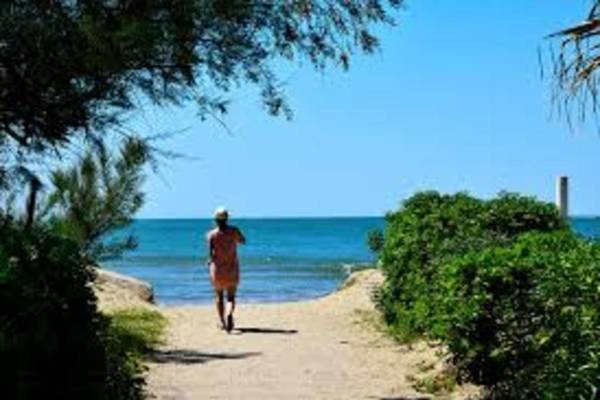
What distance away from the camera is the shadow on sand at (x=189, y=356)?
14.1 m

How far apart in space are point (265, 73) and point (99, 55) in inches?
67.1

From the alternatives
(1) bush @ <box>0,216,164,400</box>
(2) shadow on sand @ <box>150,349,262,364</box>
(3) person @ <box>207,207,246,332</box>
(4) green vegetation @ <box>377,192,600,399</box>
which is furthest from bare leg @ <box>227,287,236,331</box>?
(1) bush @ <box>0,216,164,400</box>

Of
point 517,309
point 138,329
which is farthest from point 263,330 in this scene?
point 517,309

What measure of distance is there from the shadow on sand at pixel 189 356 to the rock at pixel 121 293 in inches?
196

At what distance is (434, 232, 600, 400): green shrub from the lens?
8.20 metres

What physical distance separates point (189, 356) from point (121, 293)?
28.6 feet

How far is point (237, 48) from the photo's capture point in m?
9.43

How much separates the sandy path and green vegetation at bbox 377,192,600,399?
2.83 feet

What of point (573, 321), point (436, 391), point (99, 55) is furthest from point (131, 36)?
point (436, 391)

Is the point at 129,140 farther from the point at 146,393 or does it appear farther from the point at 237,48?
the point at 146,393

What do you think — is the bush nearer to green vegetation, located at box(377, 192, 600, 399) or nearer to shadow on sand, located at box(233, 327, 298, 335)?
green vegetation, located at box(377, 192, 600, 399)

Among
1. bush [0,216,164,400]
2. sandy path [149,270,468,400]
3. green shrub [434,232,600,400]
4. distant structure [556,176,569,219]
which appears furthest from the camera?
distant structure [556,176,569,219]

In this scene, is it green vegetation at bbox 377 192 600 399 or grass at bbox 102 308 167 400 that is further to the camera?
grass at bbox 102 308 167 400

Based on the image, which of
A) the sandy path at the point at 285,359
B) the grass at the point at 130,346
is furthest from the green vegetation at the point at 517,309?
the grass at the point at 130,346
